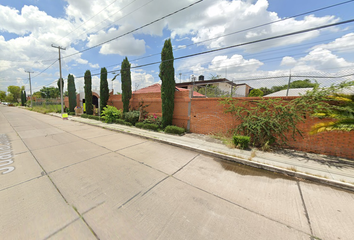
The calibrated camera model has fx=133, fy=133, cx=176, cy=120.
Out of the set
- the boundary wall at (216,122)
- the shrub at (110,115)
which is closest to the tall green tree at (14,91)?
the shrub at (110,115)

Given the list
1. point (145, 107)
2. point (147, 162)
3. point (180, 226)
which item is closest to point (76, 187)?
point (147, 162)

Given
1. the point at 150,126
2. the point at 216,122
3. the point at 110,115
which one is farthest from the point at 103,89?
the point at 216,122

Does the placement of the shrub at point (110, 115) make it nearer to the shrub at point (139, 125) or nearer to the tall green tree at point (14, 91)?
the shrub at point (139, 125)

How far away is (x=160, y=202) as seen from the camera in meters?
2.74

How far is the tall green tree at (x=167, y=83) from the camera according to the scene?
355 inches

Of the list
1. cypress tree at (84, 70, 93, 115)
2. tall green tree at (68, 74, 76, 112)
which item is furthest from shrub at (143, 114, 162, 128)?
tall green tree at (68, 74, 76, 112)

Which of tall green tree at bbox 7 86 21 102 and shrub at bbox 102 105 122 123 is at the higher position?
tall green tree at bbox 7 86 21 102

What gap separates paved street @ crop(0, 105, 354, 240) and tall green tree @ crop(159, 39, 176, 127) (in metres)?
4.83

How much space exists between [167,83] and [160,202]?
7.58m

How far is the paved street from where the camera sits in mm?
2123

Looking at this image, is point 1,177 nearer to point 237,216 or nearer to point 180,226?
point 180,226

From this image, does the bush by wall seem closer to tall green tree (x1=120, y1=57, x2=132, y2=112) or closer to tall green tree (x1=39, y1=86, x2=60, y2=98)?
tall green tree (x1=120, y1=57, x2=132, y2=112)

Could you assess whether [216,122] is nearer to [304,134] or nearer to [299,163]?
[304,134]

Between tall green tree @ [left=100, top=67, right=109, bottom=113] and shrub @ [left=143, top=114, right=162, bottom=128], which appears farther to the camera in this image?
tall green tree @ [left=100, top=67, right=109, bottom=113]
